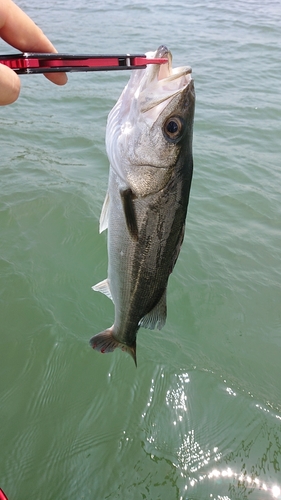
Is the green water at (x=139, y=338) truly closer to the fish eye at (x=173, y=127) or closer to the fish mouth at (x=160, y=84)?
the fish eye at (x=173, y=127)

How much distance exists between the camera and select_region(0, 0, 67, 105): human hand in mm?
1582

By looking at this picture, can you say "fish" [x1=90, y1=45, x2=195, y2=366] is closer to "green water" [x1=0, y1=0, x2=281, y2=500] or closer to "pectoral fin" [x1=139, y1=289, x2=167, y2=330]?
"pectoral fin" [x1=139, y1=289, x2=167, y2=330]

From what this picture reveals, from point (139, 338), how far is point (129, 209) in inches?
89.4

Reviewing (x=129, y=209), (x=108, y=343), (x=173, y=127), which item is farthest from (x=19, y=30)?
(x=108, y=343)

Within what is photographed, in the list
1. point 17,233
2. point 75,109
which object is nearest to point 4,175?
point 17,233

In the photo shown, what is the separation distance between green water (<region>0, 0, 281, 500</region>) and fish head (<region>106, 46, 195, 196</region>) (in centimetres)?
226

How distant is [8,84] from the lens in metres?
1.58

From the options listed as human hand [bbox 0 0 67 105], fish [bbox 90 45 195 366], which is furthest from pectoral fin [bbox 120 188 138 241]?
human hand [bbox 0 0 67 105]

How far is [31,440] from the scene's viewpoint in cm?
321

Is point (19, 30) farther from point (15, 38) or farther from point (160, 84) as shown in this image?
point (160, 84)

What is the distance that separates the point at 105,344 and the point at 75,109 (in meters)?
6.72

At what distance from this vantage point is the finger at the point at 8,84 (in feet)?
5.11

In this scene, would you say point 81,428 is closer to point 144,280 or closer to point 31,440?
point 31,440

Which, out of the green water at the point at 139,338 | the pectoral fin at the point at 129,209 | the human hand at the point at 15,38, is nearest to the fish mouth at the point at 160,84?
the pectoral fin at the point at 129,209
